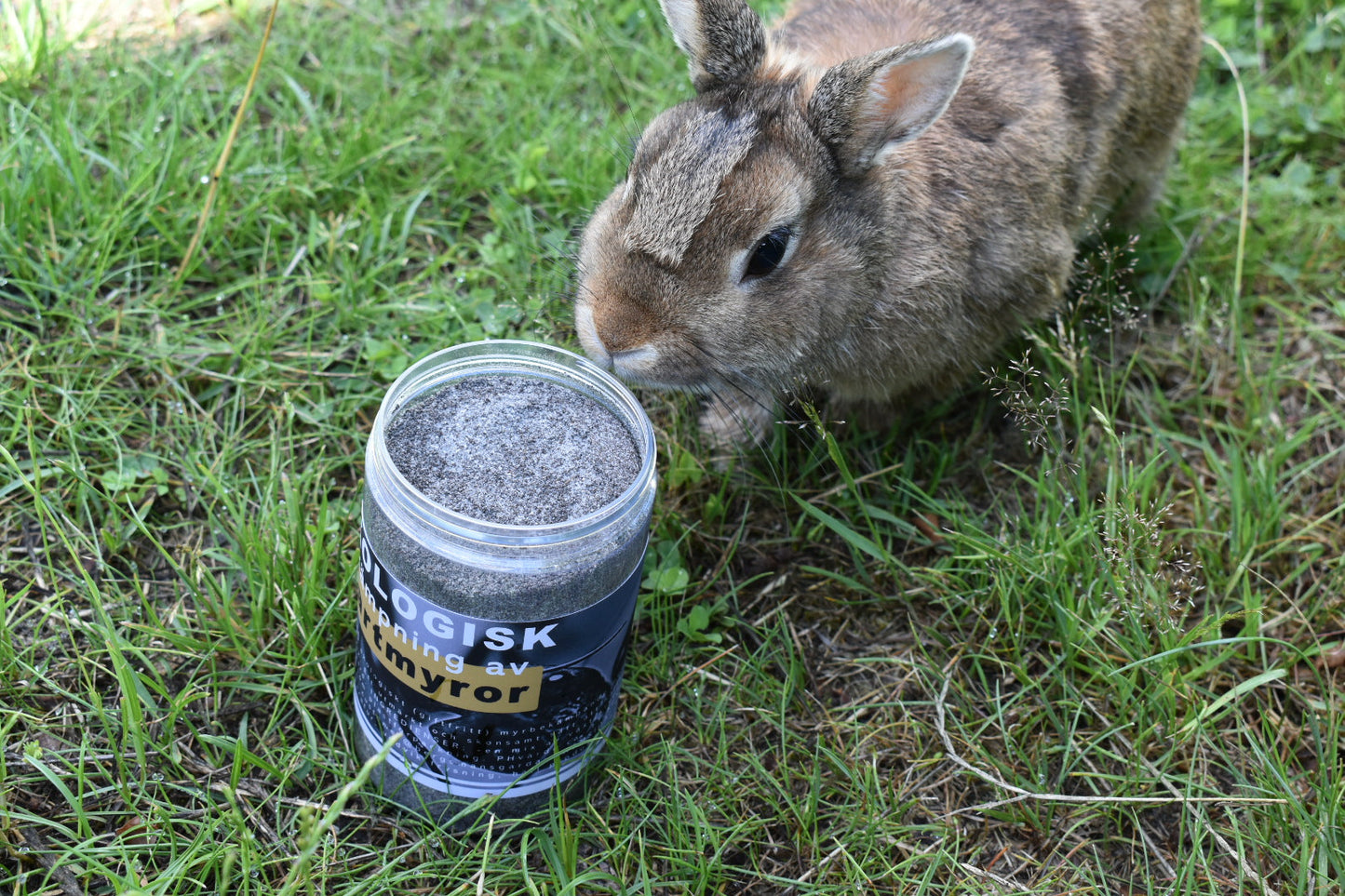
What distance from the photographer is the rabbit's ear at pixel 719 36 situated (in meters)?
2.98

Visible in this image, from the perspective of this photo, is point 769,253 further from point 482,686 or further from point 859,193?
point 482,686

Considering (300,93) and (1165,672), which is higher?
(300,93)

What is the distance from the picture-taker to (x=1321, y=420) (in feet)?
11.8

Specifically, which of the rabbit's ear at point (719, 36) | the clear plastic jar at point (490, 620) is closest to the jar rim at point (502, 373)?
the clear plastic jar at point (490, 620)

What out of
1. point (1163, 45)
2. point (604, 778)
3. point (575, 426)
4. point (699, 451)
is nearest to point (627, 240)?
point (575, 426)

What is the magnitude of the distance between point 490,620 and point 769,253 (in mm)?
1145

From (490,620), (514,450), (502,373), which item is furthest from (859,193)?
(490,620)

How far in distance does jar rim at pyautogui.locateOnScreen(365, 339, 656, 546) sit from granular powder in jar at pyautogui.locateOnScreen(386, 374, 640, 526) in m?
0.02

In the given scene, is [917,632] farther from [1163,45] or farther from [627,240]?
[1163,45]

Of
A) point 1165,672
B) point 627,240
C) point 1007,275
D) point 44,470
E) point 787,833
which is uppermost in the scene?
point 627,240

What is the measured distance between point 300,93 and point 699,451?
185 centimetres

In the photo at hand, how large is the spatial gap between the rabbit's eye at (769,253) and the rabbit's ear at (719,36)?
0.49m

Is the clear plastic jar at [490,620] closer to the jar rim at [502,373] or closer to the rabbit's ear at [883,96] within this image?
the jar rim at [502,373]

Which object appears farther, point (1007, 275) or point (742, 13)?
point (1007, 275)
